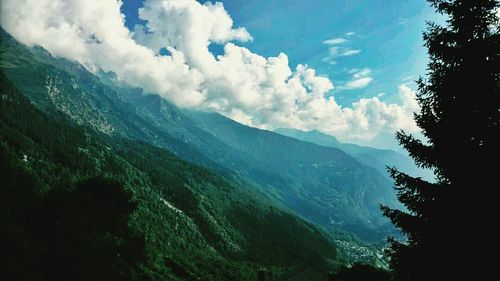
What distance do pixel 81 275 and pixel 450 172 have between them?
39306 mm

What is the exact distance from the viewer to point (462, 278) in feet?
46.2

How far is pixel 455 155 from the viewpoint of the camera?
49.1 ft

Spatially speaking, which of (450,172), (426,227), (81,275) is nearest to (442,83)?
(450,172)

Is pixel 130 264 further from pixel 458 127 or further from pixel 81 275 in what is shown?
pixel 458 127

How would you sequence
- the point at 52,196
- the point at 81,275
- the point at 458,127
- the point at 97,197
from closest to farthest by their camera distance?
the point at 458,127 < the point at 81,275 < the point at 52,196 < the point at 97,197

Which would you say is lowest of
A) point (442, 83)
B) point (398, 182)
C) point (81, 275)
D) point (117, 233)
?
point (81, 275)

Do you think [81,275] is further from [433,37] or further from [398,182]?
[433,37]

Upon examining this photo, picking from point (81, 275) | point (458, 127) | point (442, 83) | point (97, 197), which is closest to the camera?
point (458, 127)

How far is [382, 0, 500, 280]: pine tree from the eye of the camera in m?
14.0

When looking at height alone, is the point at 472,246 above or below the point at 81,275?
above

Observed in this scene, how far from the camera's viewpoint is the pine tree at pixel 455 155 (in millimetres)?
14008

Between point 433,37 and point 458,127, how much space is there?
463 cm

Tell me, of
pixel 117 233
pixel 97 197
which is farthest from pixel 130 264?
pixel 97 197

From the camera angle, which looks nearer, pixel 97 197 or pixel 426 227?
pixel 426 227
